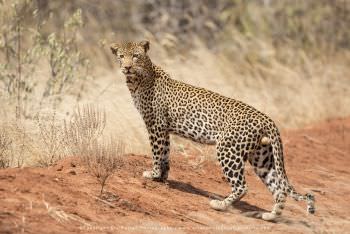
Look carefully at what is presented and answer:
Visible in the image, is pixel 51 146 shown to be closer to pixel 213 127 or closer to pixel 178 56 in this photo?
pixel 213 127

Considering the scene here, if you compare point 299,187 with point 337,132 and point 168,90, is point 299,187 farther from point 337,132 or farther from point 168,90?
point 337,132

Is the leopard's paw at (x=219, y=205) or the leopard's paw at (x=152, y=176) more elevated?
the leopard's paw at (x=152, y=176)

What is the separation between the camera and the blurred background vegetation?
13.4 meters

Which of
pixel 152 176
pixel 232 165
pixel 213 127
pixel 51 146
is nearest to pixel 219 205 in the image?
pixel 232 165

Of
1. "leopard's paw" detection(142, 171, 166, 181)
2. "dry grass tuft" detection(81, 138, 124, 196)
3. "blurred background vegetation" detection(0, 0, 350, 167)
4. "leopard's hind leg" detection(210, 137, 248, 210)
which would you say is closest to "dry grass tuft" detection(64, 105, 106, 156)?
"dry grass tuft" detection(81, 138, 124, 196)

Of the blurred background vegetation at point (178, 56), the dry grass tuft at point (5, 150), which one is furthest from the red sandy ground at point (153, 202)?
the blurred background vegetation at point (178, 56)

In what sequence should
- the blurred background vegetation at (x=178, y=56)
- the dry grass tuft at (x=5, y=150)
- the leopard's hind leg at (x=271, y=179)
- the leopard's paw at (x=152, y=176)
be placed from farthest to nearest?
the blurred background vegetation at (x=178, y=56) → the leopard's paw at (x=152, y=176) → the dry grass tuft at (x=5, y=150) → the leopard's hind leg at (x=271, y=179)

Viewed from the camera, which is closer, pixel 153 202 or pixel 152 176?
pixel 153 202

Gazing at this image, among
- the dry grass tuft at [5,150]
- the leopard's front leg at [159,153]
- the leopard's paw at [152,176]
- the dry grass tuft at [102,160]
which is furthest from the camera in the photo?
the leopard's paw at [152,176]

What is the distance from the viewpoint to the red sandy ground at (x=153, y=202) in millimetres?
8297

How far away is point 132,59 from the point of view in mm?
10344

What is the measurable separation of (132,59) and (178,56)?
581 cm

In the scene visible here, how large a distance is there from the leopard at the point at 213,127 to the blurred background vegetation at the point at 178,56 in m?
1.56

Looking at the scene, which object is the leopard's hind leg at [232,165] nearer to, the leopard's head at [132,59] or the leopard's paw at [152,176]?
the leopard's paw at [152,176]
